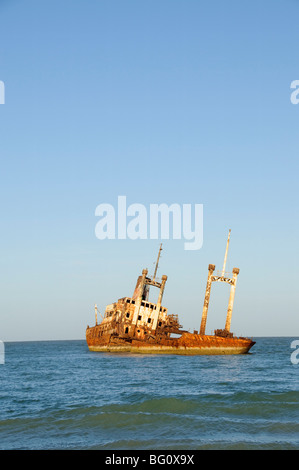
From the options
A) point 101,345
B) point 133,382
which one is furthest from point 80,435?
point 101,345

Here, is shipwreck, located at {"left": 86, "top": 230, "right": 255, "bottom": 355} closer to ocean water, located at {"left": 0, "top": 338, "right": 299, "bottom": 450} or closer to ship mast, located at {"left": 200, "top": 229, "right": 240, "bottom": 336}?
ship mast, located at {"left": 200, "top": 229, "right": 240, "bottom": 336}

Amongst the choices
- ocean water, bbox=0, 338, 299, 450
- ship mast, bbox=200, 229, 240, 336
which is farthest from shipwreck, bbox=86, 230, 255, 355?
ocean water, bbox=0, 338, 299, 450

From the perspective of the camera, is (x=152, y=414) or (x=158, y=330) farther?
(x=158, y=330)

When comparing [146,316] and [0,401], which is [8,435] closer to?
[0,401]

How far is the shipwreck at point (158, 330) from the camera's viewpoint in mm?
54000

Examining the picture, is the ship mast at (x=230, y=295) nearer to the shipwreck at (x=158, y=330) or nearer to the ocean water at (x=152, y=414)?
the shipwreck at (x=158, y=330)

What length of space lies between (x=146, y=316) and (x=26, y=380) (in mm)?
26347

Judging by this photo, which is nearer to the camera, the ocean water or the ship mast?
the ocean water

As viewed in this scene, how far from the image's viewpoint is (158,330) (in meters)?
59.9

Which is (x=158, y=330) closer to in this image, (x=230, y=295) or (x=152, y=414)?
(x=230, y=295)

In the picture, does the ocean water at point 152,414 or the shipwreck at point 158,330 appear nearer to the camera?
the ocean water at point 152,414

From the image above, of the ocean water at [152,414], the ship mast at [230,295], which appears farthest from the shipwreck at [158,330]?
the ocean water at [152,414]

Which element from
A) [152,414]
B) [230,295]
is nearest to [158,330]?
[230,295]

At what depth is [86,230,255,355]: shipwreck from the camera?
177 ft
